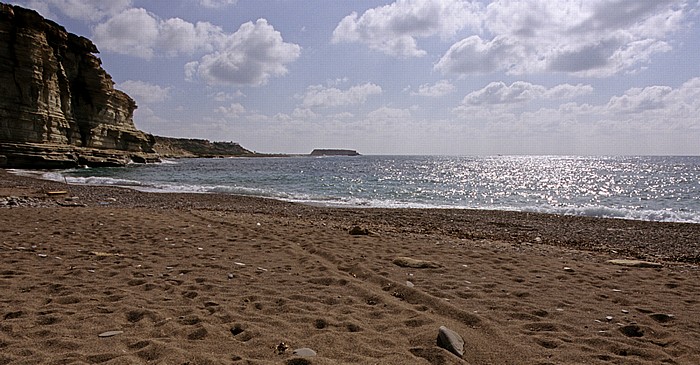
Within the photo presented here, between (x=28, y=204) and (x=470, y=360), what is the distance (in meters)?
15.8

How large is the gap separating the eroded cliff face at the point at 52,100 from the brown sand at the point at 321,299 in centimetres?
4147

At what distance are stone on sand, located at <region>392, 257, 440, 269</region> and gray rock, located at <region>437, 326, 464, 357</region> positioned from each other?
10.1ft

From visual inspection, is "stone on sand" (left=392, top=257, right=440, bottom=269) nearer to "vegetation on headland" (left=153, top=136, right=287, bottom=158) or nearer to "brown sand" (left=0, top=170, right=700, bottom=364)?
"brown sand" (left=0, top=170, right=700, bottom=364)

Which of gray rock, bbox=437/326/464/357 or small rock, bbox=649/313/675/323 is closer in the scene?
gray rock, bbox=437/326/464/357

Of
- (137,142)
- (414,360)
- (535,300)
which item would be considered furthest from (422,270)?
(137,142)

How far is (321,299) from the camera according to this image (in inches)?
197

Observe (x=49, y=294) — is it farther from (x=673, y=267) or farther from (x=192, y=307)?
(x=673, y=267)

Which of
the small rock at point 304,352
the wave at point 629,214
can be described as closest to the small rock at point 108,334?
the small rock at point 304,352

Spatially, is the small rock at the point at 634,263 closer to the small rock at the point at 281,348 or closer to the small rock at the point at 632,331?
the small rock at the point at 632,331

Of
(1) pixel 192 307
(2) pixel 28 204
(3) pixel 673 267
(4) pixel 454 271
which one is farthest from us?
(2) pixel 28 204

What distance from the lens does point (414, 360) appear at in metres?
3.41

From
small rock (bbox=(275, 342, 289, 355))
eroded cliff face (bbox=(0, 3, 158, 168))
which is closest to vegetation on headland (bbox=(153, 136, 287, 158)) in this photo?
eroded cliff face (bbox=(0, 3, 158, 168))

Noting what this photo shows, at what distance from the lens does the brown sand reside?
3580 mm

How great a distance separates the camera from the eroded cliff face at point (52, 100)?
41.7 m
